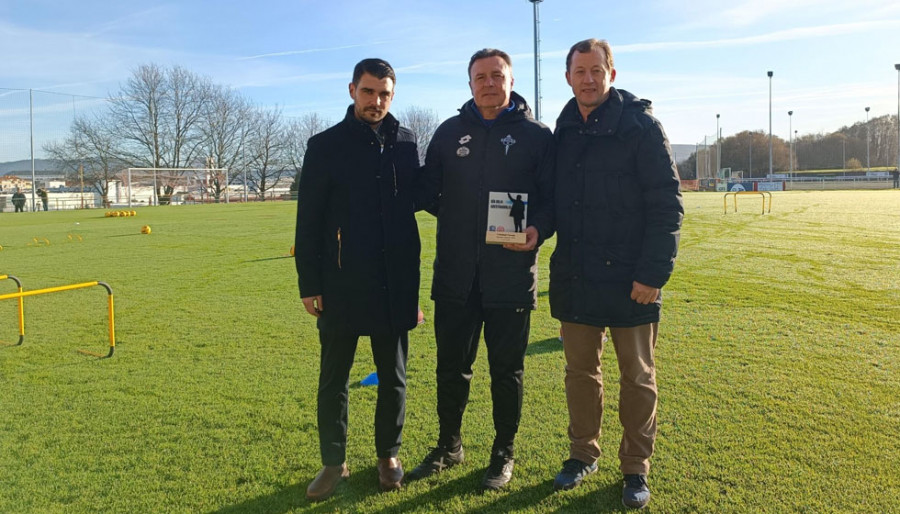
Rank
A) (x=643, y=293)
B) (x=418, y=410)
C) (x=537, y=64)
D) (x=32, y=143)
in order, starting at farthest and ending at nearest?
1. (x=32, y=143)
2. (x=537, y=64)
3. (x=418, y=410)
4. (x=643, y=293)

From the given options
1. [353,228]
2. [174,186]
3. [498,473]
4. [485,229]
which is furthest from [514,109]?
[174,186]

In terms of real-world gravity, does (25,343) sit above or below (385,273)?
below

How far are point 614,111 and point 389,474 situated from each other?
212cm

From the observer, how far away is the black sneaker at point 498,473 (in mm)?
3213

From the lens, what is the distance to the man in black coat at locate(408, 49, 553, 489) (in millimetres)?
3141

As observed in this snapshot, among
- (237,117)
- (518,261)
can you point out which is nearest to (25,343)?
(518,261)

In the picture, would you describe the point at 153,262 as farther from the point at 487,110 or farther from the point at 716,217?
the point at 716,217

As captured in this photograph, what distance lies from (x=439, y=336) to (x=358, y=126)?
3.75 feet

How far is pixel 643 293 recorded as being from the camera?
118 inches

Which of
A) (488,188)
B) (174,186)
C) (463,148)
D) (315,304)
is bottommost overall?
(315,304)

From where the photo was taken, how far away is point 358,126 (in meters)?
3.08

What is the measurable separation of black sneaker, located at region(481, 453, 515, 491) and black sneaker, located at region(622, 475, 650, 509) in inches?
22.8

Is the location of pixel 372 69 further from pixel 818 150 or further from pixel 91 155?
pixel 818 150

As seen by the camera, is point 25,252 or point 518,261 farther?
point 25,252
